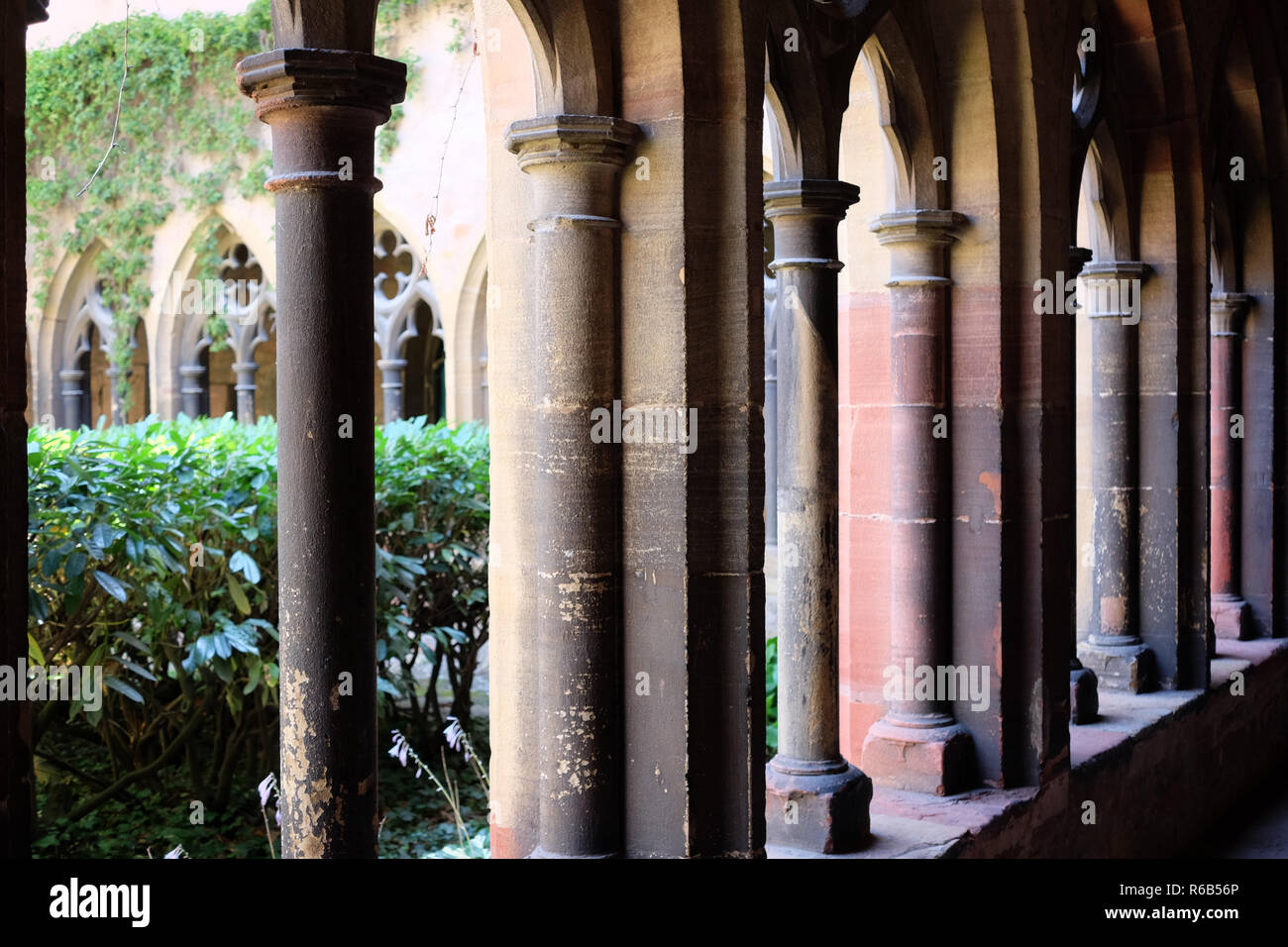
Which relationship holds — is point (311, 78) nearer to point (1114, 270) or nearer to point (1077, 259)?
point (1077, 259)

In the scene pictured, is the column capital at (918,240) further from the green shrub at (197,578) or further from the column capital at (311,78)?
the green shrub at (197,578)

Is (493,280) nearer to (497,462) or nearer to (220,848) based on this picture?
(497,462)

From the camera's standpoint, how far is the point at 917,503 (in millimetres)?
3730

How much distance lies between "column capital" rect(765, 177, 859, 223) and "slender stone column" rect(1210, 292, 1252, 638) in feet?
14.0

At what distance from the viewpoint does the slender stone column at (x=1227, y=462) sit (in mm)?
6633

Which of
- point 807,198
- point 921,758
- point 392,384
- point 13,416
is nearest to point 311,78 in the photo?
point 13,416

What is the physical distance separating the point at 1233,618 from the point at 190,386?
9416mm

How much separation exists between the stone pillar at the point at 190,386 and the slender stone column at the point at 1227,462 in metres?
9.09

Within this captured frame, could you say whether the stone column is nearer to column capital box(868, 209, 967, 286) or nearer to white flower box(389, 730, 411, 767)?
column capital box(868, 209, 967, 286)

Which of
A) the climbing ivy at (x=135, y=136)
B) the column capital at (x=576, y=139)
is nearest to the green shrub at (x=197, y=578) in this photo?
the column capital at (x=576, y=139)

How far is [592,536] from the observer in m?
2.43

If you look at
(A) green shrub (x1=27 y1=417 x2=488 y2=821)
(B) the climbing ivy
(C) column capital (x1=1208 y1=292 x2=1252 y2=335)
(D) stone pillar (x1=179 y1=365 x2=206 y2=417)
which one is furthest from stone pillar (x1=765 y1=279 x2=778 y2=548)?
(D) stone pillar (x1=179 y1=365 x2=206 y2=417)

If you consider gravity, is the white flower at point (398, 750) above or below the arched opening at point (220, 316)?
below

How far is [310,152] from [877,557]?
2.44m
